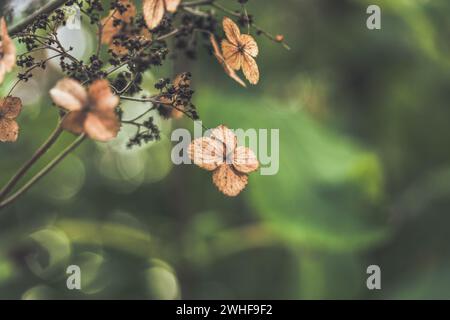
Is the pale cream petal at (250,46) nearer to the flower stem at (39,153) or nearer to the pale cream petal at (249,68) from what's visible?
the pale cream petal at (249,68)

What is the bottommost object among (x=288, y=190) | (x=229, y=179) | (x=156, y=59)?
(x=229, y=179)

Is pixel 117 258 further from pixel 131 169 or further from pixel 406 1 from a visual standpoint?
pixel 406 1

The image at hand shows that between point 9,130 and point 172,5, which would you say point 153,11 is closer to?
point 172,5

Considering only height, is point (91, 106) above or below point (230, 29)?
below

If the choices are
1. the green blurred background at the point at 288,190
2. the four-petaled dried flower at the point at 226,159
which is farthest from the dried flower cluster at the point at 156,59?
the green blurred background at the point at 288,190

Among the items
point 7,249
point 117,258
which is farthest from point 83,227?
point 117,258

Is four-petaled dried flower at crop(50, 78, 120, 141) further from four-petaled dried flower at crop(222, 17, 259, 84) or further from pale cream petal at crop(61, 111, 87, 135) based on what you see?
four-petaled dried flower at crop(222, 17, 259, 84)

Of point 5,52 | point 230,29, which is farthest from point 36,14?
point 230,29
